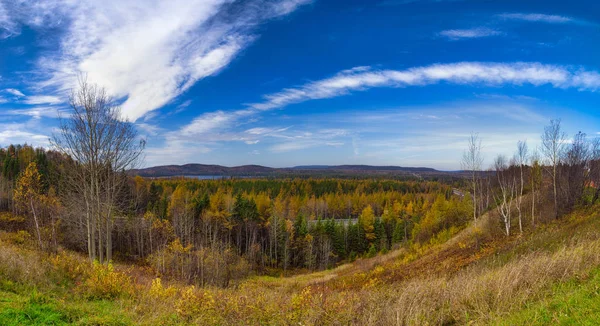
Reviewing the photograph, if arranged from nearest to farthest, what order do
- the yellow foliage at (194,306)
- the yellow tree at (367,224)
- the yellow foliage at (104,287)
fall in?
the yellow foliage at (194,306), the yellow foliage at (104,287), the yellow tree at (367,224)

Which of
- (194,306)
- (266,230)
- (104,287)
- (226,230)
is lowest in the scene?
(266,230)

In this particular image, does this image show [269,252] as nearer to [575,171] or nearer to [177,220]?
[177,220]

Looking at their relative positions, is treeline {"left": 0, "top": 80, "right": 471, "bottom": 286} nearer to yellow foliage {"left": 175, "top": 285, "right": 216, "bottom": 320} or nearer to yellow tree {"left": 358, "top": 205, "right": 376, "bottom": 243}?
yellow tree {"left": 358, "top": 205, "right": 376, "bottom": 243}

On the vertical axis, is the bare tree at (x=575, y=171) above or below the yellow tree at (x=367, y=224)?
above

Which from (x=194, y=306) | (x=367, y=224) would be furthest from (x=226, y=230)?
(x=194, y=306)

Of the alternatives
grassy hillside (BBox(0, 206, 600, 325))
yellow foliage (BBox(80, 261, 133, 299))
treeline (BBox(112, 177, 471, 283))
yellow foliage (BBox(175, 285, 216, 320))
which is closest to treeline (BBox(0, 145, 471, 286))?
treeline (BBox(112, 177, 471, 283))

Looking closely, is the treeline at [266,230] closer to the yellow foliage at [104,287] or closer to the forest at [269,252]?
the forest at [269,252]

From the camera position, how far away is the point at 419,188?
10125 centimetres

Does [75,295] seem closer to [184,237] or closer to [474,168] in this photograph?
[474,168]

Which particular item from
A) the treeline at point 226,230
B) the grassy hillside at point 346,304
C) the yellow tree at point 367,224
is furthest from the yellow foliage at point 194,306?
the yellow tree at point 367,224

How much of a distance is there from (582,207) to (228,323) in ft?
90.0

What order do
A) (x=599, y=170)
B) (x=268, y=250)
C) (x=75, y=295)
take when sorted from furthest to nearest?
(x=268, y=250) → (x=599, y=170) → (x=75, y=295)

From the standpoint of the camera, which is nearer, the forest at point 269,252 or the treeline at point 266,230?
Answer: the forest at point 269,252

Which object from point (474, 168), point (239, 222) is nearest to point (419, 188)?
point (239, 222)
